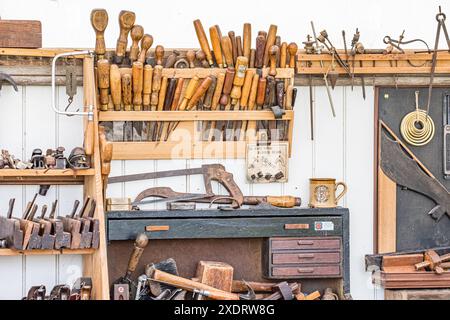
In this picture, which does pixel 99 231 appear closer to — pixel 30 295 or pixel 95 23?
pixel 30 295

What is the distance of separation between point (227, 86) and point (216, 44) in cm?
26

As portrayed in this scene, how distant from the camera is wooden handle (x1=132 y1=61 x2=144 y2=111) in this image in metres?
6.53

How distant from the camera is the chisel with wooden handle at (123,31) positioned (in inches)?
255

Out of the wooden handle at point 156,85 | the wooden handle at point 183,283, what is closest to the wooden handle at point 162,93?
the wooden handle at point 156,85

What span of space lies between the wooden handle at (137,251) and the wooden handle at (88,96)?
58cm

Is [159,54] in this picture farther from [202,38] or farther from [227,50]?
[227,50]

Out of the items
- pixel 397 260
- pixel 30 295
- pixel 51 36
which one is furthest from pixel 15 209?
pixel 397 260

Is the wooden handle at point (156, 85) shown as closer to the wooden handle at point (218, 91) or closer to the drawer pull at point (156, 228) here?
the wooden handle at point (218, 91)

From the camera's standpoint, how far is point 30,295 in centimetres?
627

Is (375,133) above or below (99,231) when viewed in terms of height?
above

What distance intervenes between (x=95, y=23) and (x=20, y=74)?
55 centimetres

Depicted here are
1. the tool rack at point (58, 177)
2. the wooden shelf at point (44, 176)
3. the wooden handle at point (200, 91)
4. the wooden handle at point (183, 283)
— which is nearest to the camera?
the tool rack at point (58, 177)

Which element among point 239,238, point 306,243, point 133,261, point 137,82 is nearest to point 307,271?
point 306,243

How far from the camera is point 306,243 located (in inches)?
263
